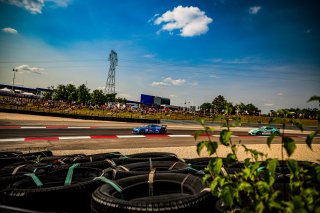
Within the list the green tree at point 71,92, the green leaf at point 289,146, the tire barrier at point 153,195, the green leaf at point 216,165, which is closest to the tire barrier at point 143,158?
the tire barrier at point 153,195

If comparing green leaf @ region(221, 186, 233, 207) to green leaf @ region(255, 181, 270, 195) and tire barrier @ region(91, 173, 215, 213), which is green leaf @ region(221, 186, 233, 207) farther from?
tire barrier @ region(91, 173, 215, 213)

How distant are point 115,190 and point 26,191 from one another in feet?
4.50

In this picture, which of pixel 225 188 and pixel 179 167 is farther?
pixel 179 167

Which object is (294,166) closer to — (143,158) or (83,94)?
(143,158)

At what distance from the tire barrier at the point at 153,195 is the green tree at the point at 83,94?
77.8m

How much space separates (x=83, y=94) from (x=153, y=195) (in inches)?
3121

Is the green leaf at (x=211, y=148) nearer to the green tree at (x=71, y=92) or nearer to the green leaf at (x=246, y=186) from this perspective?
the green leaf at (x=246, y=186)

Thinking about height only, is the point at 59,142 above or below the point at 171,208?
below

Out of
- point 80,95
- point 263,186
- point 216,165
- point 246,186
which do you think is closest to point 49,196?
point 216,165

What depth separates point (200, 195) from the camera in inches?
118

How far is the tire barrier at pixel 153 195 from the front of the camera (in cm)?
272

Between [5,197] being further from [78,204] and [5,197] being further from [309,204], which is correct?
[309,204]

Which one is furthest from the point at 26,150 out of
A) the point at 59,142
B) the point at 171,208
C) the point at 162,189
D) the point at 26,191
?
the point at 171,208

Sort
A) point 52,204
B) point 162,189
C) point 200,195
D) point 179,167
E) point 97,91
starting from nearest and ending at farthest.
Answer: point 200,195 < point 52,204 < point 162,189 < point 179,167 < point 97,91
